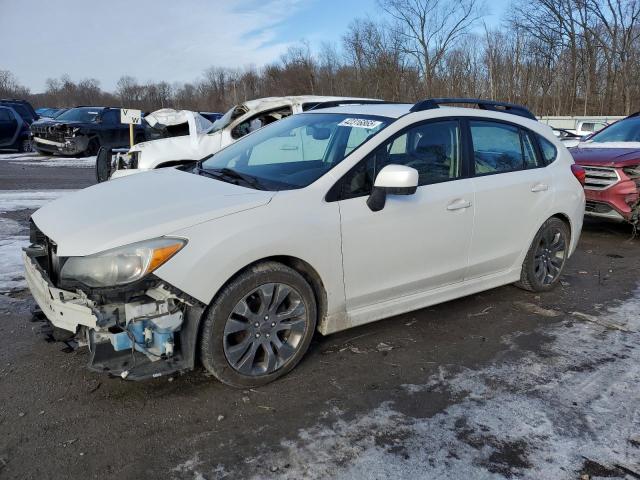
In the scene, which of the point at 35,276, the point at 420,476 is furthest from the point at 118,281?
the point at 420,476

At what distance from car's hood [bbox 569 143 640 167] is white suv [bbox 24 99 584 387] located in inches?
121

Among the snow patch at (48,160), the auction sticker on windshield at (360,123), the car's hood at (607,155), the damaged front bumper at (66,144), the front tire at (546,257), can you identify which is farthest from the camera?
the damaged front bumper at (66,144)

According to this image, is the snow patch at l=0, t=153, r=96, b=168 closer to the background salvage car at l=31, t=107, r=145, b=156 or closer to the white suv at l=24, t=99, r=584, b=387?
the background salvage car at l=31, t=107, r=145, b=156

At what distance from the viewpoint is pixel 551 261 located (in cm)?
509

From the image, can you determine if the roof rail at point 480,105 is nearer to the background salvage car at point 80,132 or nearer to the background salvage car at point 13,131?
the background salvage car at point 80,132

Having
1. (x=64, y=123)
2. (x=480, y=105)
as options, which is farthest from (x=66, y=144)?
(x=480, y=105)

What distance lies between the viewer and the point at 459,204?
4.02 meters

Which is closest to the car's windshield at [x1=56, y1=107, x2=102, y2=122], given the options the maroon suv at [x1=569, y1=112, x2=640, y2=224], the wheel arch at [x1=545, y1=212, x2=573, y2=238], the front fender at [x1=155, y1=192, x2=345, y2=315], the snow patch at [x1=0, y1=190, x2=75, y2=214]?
the snow patch at [x1=0, y1=190, x2=75, y2=214]

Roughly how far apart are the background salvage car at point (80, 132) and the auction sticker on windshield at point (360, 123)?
52.0 feet

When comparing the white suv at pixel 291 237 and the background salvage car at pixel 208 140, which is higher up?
the background salvage car at pixel 208 140

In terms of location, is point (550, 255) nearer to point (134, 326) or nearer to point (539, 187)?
point (539, 187)

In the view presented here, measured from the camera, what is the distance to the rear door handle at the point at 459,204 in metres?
3.97

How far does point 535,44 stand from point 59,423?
3601cm

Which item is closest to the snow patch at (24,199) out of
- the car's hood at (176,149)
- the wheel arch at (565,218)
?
the car's hood at (176,149)
